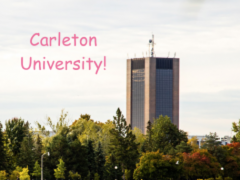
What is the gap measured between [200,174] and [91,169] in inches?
846

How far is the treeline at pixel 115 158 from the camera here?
300 ft

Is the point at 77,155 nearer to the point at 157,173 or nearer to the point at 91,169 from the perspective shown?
the point at 91,169

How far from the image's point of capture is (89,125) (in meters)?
133

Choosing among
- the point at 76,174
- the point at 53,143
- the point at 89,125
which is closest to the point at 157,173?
the point at 76,174

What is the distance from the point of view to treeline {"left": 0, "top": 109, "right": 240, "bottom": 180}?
91325mm

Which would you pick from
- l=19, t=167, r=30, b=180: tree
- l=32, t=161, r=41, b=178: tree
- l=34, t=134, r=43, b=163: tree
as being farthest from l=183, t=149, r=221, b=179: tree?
l=19, t=167, r=30, b=180: tree

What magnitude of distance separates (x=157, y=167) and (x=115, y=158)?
44.4ft

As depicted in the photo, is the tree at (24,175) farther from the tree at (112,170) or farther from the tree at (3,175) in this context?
the tree at (112,170)

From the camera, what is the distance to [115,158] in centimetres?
10156

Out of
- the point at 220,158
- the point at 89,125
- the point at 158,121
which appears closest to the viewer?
the point at 220,158

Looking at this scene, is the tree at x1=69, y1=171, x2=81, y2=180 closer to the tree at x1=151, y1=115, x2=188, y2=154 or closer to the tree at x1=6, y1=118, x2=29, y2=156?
the tree at x1=6, y1=118, x2=29, y2=156

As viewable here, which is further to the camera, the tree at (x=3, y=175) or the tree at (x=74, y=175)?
the tree at (x=74, y=175)

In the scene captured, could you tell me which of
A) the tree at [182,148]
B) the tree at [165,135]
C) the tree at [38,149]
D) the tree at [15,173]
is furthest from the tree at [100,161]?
the tree at [15,173]

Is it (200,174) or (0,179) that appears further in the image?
(200,174)
